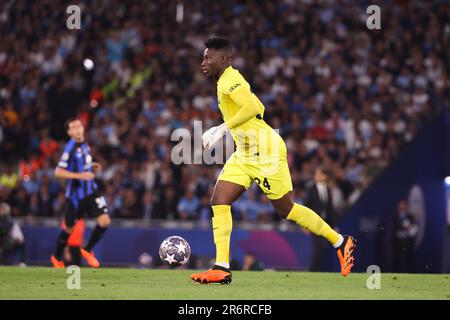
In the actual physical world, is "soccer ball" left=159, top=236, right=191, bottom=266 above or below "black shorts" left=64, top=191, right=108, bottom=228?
below

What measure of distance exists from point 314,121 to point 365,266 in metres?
5.09

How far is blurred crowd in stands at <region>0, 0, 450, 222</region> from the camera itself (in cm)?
2052

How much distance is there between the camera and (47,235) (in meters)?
19.7

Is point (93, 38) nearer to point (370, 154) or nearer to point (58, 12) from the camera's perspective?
point (58, 12)

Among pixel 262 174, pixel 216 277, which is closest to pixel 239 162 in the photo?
pixel 262 174

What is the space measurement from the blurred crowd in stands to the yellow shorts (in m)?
7.69

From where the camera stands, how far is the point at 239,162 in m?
10.5

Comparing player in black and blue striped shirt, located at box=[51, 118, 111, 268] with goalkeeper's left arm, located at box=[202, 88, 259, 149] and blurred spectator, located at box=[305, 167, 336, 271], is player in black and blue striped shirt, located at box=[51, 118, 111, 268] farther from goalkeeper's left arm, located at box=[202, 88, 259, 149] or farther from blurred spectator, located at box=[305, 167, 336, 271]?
goalkeeper's left arm, located at box=[202, 88, 259, 149]

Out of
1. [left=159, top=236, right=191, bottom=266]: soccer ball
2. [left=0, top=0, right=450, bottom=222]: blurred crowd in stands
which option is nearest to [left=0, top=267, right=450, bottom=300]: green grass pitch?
[left=159, top=236, right=191, bottom=266]: soccer ball

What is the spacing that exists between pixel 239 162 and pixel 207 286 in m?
1.41

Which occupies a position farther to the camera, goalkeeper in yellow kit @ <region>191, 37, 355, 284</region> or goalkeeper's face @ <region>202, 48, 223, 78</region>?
goalkeeper's face @ <region>202, 48, 223, 78</region>

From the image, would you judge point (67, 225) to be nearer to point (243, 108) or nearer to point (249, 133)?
point (249, 133)

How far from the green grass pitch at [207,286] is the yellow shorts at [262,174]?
1064 millimetres

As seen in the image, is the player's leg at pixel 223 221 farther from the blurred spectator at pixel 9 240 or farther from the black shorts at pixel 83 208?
the blurred spectator at pixel 9 240
